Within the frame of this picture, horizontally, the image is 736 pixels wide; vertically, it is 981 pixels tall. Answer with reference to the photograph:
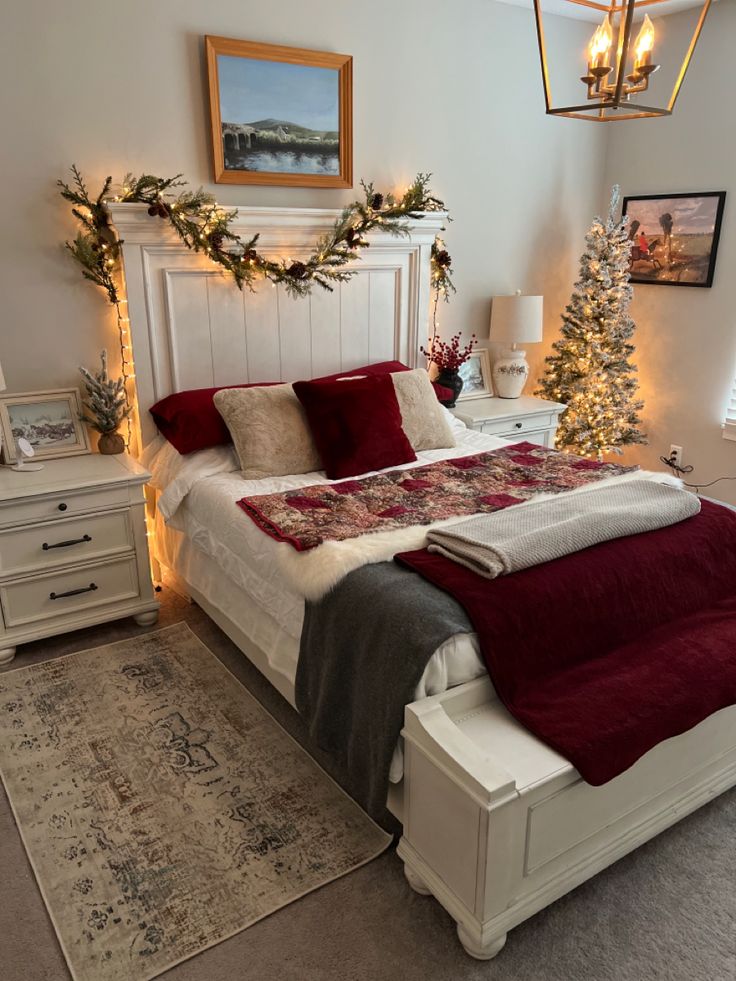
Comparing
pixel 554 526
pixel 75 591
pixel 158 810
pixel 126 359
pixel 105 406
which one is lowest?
pixel 158 810

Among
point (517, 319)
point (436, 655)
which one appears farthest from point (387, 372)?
point (436, 655)

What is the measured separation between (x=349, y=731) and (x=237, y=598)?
86cm

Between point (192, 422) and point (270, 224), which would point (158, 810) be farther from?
point (270, 224)

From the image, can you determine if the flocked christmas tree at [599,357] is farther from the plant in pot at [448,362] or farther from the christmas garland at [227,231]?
the christmas garland at [227,231]

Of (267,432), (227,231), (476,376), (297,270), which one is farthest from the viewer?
(476,376)

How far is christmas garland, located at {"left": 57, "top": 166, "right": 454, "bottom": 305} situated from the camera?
3.14 meters

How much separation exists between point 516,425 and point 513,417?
0.08 metres

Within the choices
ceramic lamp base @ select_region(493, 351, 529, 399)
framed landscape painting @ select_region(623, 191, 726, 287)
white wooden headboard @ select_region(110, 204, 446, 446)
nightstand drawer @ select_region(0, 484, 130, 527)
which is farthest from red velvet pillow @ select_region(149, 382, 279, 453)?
framed landscape painting @ select_region(623, 191, 726, 287)

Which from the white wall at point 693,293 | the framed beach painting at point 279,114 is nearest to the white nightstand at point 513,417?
the white wall at point 693,293

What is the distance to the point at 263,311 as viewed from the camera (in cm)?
363

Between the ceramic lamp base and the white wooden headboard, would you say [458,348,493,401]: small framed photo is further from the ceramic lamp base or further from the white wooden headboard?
the white wooden headboard

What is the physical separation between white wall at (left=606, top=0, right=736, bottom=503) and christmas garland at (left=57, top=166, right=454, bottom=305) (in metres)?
1.46

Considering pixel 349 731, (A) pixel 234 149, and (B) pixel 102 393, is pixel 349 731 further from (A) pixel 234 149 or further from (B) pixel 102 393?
(A) pixel 234 149

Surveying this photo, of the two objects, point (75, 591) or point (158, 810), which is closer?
point (158, 810)
